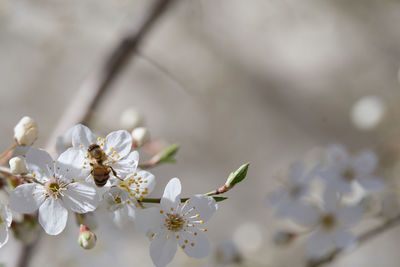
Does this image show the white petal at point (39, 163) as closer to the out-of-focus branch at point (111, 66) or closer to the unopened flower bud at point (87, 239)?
the unopened flower bud at point (87, 239)

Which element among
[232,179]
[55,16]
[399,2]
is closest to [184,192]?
[55,16]

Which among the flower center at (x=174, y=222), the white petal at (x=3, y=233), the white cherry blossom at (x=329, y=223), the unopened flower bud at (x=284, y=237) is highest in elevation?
the white cherry blossom at (x=329, y=223)

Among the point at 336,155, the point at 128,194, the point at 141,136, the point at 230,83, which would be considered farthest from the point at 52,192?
the point at 230,83

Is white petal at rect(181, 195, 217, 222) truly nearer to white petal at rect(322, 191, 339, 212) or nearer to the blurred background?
white petal at rect(322, 191, 339, 212)

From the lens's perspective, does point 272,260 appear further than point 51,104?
No

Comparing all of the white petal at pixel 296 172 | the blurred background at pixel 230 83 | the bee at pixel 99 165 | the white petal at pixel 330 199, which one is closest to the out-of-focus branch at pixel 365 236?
the white petal at pixel 330 199

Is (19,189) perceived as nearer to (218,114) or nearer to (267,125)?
(218,114)
